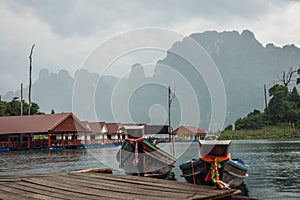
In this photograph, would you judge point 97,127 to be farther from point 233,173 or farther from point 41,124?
point 233,173

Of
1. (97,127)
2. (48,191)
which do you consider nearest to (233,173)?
(48,191)

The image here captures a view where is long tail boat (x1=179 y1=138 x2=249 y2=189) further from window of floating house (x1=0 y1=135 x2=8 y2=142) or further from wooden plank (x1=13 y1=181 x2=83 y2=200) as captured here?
window of floating house (x1=0 y1=135 x2=8 y2=142)

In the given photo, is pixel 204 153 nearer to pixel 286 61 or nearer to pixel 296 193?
pixel 296 193

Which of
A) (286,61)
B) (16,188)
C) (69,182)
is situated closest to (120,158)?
(69,182)

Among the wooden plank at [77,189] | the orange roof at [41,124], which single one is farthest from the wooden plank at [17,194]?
the orange roof at [41,124]

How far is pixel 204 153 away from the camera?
765cm

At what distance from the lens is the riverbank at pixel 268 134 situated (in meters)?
44.9

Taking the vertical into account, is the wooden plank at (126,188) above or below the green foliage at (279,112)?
below

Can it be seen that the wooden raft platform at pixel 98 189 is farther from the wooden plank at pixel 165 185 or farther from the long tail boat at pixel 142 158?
the long tail boat at pixel 142 158

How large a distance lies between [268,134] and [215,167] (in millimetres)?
43405

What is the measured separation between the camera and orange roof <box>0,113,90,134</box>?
32.8 meters

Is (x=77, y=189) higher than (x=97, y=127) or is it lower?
lower

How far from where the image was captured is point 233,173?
29.3 feet

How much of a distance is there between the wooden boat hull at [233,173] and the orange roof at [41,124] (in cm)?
2573
